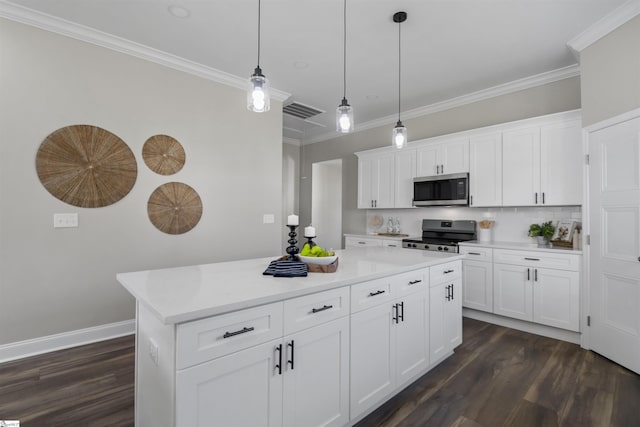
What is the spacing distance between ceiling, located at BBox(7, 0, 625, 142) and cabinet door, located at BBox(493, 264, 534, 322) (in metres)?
2.26

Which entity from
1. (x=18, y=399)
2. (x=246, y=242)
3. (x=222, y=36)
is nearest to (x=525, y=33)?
(x=222, y=36)

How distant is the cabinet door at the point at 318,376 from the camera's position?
1.47m

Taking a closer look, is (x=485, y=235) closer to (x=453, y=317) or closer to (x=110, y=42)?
(x=453, y=317)

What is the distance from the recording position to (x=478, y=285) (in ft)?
12.1

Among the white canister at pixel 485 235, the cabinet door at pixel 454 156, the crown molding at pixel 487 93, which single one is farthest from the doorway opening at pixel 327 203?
the white canister at pixel 485 235

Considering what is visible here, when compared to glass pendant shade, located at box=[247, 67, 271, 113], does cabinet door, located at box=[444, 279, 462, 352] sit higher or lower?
lower

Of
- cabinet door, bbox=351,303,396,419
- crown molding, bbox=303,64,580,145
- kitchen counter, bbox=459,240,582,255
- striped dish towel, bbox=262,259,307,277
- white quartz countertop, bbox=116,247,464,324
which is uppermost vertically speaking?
crown molding, bbox=303,64,580,145

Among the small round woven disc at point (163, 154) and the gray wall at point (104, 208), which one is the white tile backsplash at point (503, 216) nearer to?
the gray wall at point (104, 208)

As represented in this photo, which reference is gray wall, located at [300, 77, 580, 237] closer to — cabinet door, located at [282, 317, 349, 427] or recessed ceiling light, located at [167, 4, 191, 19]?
recessed ceiling light, located at [167, 4, 191, 19]

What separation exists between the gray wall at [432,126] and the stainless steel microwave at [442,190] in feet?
2.63

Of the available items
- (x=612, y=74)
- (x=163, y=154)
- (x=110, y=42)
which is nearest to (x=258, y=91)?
(x=163, y=154)

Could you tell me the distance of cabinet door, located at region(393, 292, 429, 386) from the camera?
2090 millimetres

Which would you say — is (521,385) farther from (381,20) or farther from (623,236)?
(381,20)

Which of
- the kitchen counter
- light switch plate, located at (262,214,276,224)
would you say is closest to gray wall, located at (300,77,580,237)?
the kitchen counter
